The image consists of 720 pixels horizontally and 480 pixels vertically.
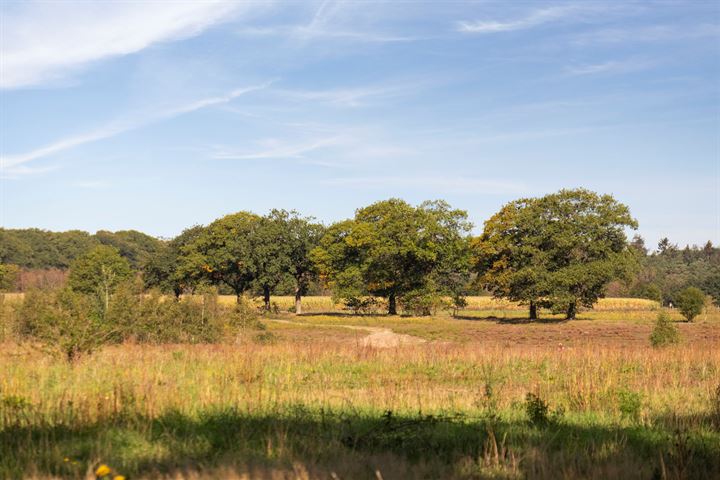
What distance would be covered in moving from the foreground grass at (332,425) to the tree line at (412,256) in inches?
1662

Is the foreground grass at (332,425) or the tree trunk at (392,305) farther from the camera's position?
the tree trunk at (392,305)

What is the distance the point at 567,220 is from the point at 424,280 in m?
14.8

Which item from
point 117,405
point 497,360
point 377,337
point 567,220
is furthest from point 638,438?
point 567,220

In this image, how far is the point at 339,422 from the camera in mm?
8594

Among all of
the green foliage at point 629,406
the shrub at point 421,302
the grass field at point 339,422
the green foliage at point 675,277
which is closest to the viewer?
the grass field at point 339,422

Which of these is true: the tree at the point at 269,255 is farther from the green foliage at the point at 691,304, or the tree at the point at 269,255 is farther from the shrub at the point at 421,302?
the green foliage at the point at 691,304

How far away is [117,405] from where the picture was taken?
28.9 ft

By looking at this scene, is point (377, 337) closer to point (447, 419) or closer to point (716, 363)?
point (716, 363)

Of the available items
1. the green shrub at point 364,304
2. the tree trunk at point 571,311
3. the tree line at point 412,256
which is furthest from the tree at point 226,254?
the tree trunk at point 571,311

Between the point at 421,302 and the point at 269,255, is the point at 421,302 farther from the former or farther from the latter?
the point at 269,255

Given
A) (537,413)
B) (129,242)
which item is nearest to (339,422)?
(537,413)

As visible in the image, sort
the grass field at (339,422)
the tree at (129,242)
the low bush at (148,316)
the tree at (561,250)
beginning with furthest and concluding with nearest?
the tree at (129,242) < the tree at (561,250) < the low bush at (148,316) < the grass field at (339,422)

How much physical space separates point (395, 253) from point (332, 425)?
55192 millimetres

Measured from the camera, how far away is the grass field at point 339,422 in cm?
648
